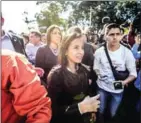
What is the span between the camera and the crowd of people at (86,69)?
5.30 feet

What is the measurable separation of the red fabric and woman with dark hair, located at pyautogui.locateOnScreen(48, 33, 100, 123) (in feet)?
1.57

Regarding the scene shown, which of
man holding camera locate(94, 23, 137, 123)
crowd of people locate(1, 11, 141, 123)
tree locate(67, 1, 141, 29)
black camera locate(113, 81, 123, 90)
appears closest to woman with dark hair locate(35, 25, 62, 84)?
crowd of people locate(1, 11, 141, 123)

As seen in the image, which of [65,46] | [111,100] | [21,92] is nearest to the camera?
[21,92]

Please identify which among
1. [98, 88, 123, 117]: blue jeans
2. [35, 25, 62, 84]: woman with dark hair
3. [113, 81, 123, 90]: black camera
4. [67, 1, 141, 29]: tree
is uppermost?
[67, 1, 141, 29]: tree

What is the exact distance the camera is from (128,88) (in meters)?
1.71

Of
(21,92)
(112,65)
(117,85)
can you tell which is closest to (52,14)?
(112,65)

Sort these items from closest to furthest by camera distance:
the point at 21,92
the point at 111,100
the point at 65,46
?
the point at 21,92, the point at 65,46, the point at 111,100

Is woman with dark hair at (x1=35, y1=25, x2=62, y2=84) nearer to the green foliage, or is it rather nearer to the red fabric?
the green foliage

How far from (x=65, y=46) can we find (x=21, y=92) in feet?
2.00

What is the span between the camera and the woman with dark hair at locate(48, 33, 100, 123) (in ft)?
5.29

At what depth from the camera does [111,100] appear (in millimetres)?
1742

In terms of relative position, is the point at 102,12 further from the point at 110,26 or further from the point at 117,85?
the point at 117,85

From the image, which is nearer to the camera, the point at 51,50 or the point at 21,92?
the point at 21,92

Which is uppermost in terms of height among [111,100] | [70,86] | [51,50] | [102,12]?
[102,12]
